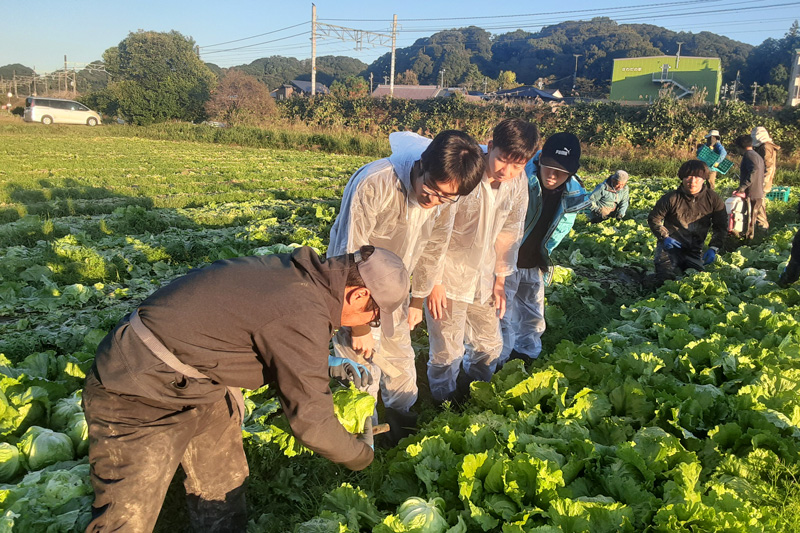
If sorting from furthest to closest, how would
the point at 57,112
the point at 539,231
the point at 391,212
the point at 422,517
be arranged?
the point at 57,112 < the point at 539,231 < the point at 391,212 < the point at 422,517

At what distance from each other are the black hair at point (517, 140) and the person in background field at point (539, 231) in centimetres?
84

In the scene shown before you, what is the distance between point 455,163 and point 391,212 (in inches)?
22.7

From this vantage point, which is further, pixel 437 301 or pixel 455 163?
pixel 437 301

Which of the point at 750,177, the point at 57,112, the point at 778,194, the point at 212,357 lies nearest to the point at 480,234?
the point at 212,357

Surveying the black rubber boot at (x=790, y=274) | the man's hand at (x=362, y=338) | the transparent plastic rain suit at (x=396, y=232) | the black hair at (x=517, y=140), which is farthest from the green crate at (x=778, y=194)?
the man's hand at (x=362, y=338)

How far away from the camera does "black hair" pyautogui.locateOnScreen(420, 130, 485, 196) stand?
271 cm

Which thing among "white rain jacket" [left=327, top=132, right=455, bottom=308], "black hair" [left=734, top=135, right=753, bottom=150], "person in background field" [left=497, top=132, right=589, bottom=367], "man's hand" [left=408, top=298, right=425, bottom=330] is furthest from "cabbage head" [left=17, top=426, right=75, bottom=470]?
"black hair" [left=734, top=135, right=753, bottom=150]

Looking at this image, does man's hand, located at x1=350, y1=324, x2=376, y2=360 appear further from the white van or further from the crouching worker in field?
the white van

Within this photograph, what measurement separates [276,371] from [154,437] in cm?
58

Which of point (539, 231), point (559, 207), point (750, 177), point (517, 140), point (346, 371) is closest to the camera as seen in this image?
point (346, 371)

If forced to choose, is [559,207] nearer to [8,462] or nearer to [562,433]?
[562,433]

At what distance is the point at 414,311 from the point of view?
3619 mm

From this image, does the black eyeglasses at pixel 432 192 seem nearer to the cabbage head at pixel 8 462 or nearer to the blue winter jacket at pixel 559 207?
the blue winter jacket at pixel 559 207

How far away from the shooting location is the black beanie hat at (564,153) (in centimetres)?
410
